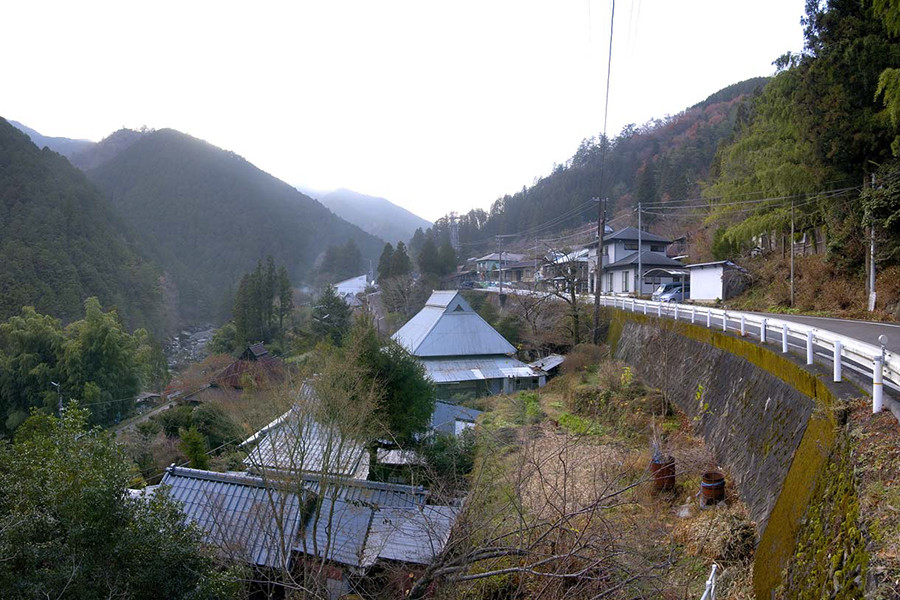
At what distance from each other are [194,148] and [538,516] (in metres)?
100

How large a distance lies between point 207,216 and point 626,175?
2374 inches

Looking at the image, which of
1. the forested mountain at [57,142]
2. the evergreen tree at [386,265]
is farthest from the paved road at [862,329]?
the forested mountain at [57,142]

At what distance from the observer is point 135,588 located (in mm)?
4984

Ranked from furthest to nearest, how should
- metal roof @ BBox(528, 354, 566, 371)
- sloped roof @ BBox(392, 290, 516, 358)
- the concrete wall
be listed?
1. sloped roof @ BBox(392, 290, 516, 358)
2. the concrete wall
3. metal roof @ BBox(528, 354, 566, 371)

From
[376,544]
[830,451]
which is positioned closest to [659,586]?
[830,451]

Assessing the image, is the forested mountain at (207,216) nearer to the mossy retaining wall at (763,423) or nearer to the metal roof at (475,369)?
the metal roof at (475,369)

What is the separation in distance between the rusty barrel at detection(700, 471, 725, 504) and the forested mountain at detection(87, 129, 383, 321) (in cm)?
6055

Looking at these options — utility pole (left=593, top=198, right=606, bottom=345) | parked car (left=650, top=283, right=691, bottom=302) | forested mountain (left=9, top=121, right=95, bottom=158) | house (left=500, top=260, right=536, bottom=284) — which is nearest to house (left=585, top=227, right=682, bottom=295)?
parked car (left=650, top=283, right=691, bottom=302)

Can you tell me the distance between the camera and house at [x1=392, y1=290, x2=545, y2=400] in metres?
17.2

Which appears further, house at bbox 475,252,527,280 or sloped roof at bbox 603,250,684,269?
house at bbox 475,252,527,280

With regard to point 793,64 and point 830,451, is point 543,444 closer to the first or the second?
point 830,451

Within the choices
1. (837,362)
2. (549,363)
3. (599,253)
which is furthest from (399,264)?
(837,362)

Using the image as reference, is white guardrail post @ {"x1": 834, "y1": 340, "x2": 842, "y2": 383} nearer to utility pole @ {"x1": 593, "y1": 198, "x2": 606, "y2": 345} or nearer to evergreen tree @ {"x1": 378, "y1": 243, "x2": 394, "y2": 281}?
utility pole @ {"x1": 593, "y1": 198, "x2": 606, "y2": 345}

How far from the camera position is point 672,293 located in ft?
74.5
